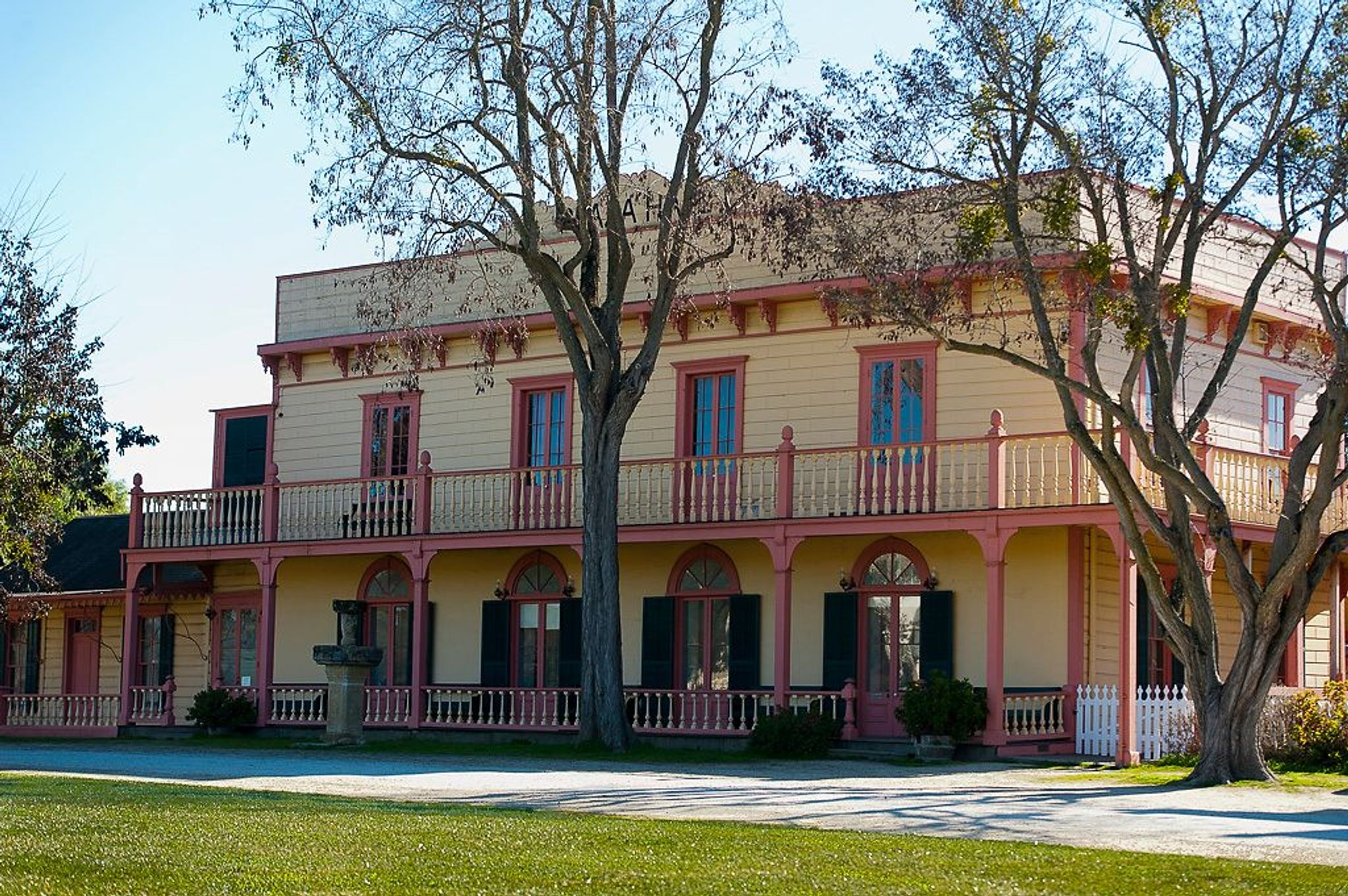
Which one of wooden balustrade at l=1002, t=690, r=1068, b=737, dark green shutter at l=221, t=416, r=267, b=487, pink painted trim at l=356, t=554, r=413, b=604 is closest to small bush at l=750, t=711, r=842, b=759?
wooden balustrade at l=1002, t=690, r=1068, b=737

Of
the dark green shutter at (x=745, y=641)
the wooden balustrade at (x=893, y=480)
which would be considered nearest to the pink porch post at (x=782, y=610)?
the wooden balustrade at (x=893, y=480)

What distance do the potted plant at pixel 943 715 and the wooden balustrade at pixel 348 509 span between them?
994cm

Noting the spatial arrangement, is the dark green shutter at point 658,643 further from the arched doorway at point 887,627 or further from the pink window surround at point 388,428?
the pink window surround at point 388,428

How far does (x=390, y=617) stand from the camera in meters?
33.5

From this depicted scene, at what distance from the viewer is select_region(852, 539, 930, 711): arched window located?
27.3 m

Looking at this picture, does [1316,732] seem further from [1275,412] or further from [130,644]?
[130,644]

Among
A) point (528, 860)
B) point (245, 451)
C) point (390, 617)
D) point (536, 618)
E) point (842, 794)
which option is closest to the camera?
point (528, 860)

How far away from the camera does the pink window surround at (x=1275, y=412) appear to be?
29.3 meters

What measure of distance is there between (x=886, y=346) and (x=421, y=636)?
351 inches

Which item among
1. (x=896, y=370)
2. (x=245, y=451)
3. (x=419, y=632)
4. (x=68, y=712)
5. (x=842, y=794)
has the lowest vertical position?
(x=68, y=712)

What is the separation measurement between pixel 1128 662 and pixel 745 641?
21.9 ft

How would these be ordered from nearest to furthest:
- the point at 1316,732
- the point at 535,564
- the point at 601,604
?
the point at 1316,732 → the point at 601,604 → the point at 535,564

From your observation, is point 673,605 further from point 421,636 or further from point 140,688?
point 140,688

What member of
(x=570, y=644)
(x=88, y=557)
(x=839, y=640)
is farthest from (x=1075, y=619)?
(x=88, y=557)
